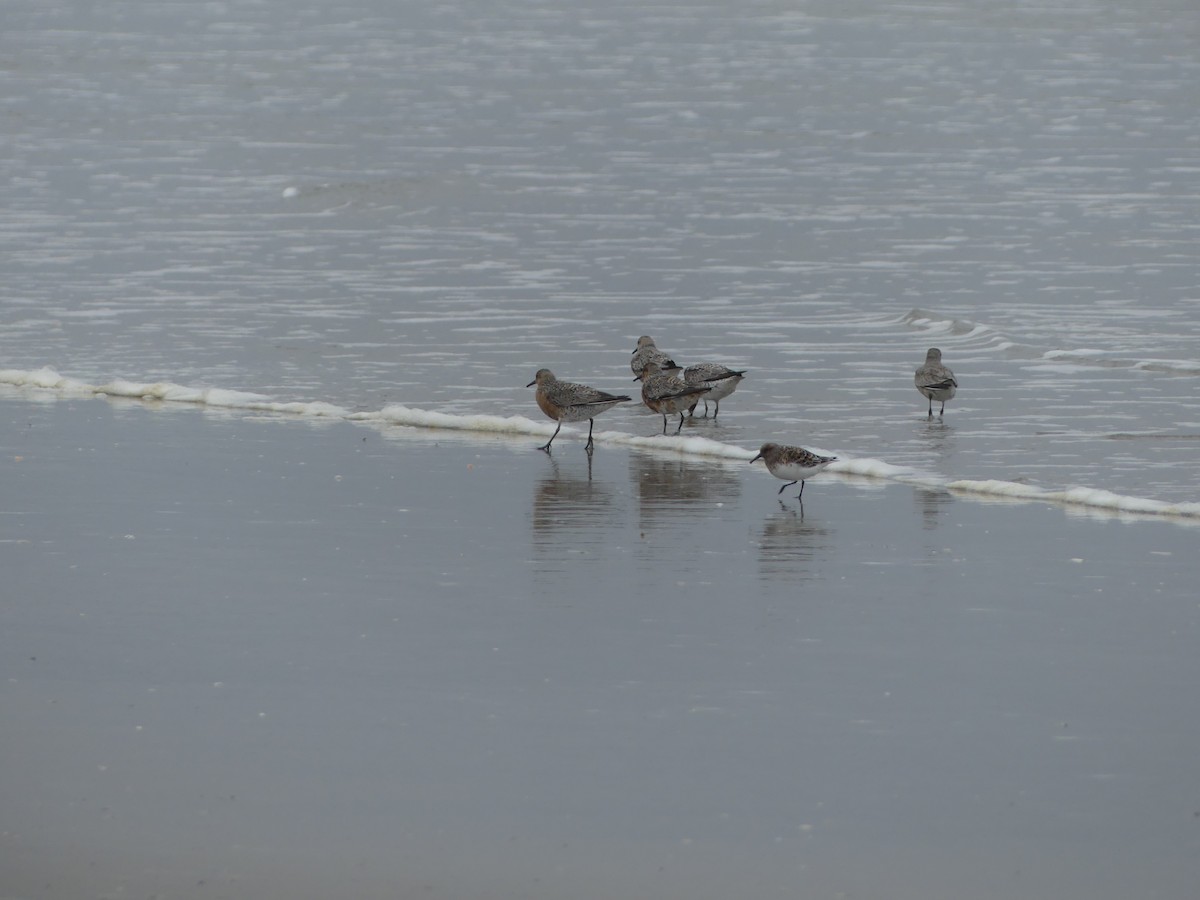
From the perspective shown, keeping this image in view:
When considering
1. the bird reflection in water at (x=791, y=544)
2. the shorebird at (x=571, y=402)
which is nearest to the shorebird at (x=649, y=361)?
the shorebird at (x=571, y=402)

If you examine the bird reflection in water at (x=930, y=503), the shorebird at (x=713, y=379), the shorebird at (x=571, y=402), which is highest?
the shorebird at (x=713, y=379)

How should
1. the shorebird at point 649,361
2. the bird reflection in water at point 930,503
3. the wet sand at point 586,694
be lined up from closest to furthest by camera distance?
the wet sand at point 586,694, the bird reflection in water at point 930,503, the shorebird at point 649,361

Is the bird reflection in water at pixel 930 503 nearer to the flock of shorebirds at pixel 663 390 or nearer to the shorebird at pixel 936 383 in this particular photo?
the flock of shorebirds at pixel 663 390

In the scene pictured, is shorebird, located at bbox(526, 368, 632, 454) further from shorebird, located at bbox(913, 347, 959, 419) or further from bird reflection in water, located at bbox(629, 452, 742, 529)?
shorebird, located at bbox(913, 347, 959, 419)

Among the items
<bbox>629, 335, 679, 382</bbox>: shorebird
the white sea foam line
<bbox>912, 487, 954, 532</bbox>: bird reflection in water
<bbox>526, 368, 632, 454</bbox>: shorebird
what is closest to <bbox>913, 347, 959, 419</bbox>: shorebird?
the white sea foam line

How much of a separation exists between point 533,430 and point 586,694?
792 centimetres

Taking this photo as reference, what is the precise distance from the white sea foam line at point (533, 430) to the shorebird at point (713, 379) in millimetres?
610

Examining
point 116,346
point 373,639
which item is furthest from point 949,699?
point 116,346

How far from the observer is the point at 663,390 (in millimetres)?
16344

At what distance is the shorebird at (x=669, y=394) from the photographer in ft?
53.5

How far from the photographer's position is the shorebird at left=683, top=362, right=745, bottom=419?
16.5 m

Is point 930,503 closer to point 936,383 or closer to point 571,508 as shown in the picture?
point 571,508

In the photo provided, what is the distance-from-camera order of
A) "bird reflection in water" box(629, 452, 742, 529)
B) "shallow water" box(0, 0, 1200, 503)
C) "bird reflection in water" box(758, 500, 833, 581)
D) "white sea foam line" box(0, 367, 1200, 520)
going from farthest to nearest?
"shallow water" box(0, 0, 1200, 503)
"white sea foam line" box(0, 367, 1200, 520)
"bird reflection in water" box(629, 452, 742, 529)
"bird reflection in water" box(758, 500, 833, 581)

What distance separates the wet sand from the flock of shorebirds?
7.22 feet
